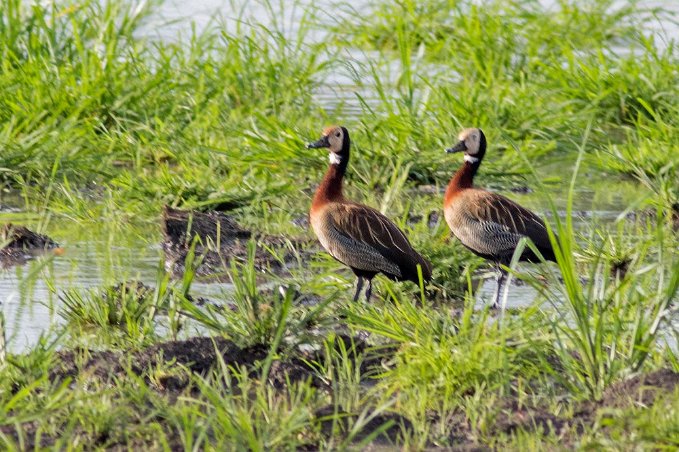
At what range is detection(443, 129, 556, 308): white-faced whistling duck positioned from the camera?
768 cm

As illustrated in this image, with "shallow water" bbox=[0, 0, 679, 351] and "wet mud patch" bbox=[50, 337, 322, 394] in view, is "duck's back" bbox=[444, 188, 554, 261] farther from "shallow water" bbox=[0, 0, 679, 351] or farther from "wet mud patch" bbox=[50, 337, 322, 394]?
"wet mud patch" bbox=[50, 337, 322, 394]

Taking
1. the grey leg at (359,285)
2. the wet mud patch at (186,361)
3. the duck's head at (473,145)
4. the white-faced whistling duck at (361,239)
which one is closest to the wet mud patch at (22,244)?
the white-faced whistling duck at (361,239)

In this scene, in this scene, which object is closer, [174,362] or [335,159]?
[174,362]

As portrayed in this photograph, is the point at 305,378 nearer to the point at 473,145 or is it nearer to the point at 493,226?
the point at 493,226

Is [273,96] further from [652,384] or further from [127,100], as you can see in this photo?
[652,384]

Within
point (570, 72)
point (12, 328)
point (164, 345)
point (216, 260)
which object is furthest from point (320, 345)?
point (570, 72)

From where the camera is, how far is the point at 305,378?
5.80 m

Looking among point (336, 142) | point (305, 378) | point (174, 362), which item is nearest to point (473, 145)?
point (336, 142)

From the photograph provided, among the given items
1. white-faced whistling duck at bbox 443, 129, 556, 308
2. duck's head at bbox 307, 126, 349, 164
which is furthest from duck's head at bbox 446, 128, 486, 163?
duck's head at bbox 307, 126, 349, 164

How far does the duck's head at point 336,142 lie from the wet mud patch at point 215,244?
50 cm

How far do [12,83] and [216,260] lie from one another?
2.71 metres

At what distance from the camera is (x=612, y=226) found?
8836 millimetres

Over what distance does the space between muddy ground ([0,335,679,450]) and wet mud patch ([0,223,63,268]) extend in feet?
6.81

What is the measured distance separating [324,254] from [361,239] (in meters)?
0.56
